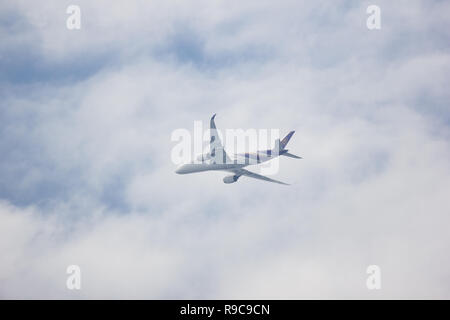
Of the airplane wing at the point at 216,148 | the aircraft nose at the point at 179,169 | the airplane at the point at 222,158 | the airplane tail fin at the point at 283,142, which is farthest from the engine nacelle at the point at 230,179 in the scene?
the airplane tail fin at the point at 283,142

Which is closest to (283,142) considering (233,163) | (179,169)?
(233,163)

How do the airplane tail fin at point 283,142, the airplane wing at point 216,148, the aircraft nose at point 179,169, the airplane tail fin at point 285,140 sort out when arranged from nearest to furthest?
the airplane wing at point 216,148 → the airplane tail fin at point 283,142 → the airplane tail fin at point 285,140 → the aircraft nose at point 179,169

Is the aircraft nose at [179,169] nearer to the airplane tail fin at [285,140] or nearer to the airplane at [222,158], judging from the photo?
the airplane at [222,158]

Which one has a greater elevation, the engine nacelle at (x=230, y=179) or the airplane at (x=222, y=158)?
the airplane at (x=222, y=158)

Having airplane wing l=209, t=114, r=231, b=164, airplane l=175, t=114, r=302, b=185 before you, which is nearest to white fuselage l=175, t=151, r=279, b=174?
airplane l=175, t=114, r=302, b=185

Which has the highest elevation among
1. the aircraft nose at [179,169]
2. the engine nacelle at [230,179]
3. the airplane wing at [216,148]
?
the airplane wing at [216,148]

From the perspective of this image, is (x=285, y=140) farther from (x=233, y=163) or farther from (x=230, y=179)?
(x=230, y=179)

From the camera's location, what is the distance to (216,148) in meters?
66.4

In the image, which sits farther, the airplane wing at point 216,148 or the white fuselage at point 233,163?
the white fuselage at point 233,163

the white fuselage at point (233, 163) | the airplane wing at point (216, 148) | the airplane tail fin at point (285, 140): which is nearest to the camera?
the airplane wing at point (216, 148)

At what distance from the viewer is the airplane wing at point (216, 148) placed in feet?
215
